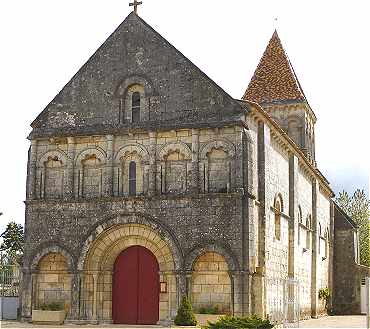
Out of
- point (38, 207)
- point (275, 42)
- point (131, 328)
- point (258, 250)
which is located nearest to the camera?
point (131, 328)

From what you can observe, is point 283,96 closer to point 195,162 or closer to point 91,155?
point 195,162

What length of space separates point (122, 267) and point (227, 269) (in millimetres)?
4583

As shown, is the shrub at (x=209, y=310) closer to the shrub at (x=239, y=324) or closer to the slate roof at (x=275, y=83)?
the shrub at (x=239, y=324)

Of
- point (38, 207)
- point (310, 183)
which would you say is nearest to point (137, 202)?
point (38, 207)

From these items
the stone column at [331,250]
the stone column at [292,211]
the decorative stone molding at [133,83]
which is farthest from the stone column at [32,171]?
the stone column at [331,250]

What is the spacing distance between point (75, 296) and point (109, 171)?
4.86 metres

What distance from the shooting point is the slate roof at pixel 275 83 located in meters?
41.3

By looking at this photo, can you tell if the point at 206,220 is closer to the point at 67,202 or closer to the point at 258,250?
the point at 258,250

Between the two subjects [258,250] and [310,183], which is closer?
[258,250]

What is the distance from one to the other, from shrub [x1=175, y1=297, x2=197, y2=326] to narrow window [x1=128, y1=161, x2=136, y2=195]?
16.5ft

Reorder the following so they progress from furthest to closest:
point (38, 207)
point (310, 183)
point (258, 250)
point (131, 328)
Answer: point (310, 183) → point (38, 207) → point (258, 250) → point (131, 328)

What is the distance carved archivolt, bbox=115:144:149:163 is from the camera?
26.0m

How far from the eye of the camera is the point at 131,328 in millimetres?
23438

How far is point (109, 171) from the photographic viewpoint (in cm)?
2620
